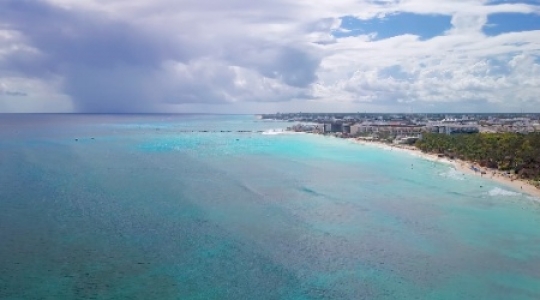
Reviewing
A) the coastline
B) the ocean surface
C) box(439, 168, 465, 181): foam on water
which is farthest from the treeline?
the ocean surface

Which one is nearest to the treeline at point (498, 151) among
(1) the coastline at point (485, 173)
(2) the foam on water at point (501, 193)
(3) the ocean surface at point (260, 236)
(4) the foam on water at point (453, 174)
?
(1) the coastline at point (485, 173)

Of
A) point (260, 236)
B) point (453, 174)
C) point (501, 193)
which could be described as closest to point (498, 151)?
point (453, 174)

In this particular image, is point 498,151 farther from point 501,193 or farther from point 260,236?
point 260,236

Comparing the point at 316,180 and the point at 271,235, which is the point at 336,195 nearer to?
the point at 316,180

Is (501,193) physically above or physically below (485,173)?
below

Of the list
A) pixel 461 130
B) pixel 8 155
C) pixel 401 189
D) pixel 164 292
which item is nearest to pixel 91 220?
pixel 164 292

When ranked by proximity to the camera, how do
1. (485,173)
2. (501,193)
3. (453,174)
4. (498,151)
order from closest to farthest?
(501,193), (485,173), (453,174), (498,151)

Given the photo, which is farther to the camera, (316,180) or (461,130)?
(461,130)
